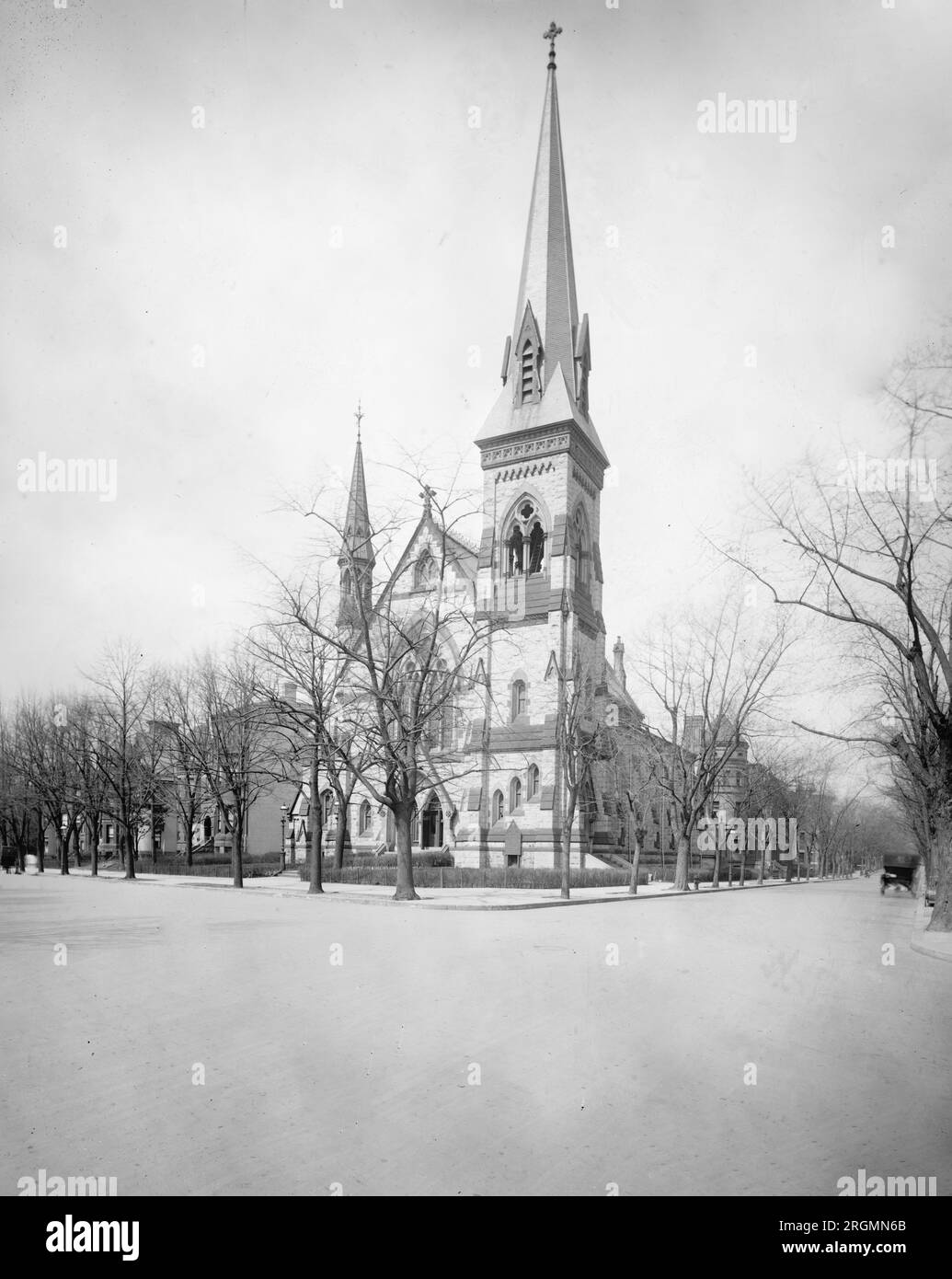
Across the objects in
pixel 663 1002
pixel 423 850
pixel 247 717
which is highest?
A: pixel 247 717

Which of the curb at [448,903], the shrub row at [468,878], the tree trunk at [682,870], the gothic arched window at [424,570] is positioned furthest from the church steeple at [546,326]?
the curb at [448,903]

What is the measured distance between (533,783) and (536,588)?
9.53 metres

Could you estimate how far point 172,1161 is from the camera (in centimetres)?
462

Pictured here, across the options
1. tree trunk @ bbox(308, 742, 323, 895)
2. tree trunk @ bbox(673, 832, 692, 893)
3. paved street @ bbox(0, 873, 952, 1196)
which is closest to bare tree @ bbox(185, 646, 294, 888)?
tree trunk @ bbox(308, 742, 323, 895)

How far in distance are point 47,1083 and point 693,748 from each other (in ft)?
123

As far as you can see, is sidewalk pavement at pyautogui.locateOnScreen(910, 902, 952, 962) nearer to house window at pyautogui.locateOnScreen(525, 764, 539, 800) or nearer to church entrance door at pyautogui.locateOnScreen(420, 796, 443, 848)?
house window at pyautogui.locateOnScreen(525, 764, 539, 800)

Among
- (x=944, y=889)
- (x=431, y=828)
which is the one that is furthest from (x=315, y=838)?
(x=431, y=828)

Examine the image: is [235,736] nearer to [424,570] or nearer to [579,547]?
[424,570]

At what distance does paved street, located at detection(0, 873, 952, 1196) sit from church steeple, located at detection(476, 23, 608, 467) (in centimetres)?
3727

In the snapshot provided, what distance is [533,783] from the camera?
43.0 meters

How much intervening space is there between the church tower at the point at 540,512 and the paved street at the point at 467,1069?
3027 centimetres

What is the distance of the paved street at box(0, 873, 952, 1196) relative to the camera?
4621 millimetres

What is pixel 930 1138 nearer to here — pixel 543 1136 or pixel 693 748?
pixel 543 1136
